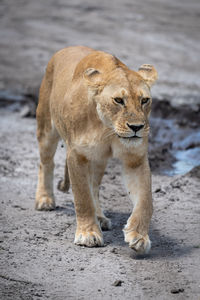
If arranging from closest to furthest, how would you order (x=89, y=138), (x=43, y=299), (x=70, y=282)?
(x=43, y=299) < (x=70, y=282) < (x=89, y=138)

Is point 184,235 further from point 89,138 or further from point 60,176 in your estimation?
point 60,176

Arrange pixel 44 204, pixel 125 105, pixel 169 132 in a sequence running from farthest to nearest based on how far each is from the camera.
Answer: pixel 169 132
pixel 44 204
pixel 125 105

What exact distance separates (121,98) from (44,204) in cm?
189

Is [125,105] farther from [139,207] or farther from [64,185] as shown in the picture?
[64,185]

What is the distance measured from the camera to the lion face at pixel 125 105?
4590 millimetres

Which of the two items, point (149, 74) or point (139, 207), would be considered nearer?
point (139, 207)

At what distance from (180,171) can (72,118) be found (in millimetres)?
2726

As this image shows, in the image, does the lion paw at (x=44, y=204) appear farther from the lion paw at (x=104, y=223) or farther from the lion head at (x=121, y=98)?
the lion head at (x=121, y=98)

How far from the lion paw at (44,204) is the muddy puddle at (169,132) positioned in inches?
67.9

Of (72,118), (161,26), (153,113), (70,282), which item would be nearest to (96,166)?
(72,118)

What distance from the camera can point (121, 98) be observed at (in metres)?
4.68

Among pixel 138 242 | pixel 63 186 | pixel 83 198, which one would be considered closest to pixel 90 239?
pixel 83 198

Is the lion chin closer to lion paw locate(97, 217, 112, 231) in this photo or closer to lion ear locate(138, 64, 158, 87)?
lion ear locate(138, 64, 158, 87)

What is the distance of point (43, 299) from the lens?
3.95 meters
